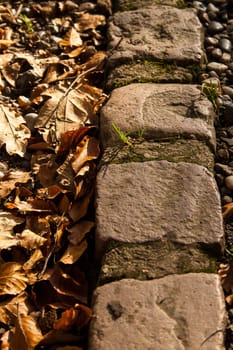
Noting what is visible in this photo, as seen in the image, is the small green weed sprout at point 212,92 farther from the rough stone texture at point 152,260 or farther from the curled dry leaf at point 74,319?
the curled dry leaf at point 74,319

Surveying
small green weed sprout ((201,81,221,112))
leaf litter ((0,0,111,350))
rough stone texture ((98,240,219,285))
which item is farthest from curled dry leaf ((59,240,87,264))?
small green weed sprout ((201,81,221,112))

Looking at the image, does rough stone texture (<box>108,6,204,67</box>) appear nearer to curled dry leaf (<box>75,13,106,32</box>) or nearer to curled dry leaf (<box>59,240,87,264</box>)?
curled dry leaf (<box>75,13,106,32</box>)

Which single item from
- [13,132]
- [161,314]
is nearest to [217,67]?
[13,132]

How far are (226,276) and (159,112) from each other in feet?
2.54

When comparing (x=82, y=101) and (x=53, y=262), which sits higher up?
(x=82, y=101)

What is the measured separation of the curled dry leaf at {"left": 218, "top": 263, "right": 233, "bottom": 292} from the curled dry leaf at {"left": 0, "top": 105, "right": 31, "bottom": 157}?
944 mm

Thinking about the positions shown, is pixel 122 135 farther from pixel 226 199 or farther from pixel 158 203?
pixel 226 199

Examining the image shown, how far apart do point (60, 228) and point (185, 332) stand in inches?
24.6

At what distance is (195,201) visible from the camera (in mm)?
2182

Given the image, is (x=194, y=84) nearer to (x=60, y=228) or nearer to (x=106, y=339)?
Result: (x=60, y=228)

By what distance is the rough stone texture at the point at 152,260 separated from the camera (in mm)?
1985

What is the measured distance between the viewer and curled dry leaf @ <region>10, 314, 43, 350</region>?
6.18 feet

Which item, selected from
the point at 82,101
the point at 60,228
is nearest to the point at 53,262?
the point at 60,228

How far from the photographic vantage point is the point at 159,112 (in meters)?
2.51
